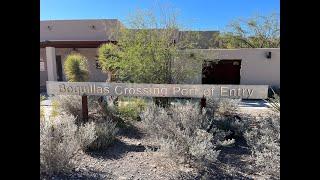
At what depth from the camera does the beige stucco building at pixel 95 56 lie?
15.5m

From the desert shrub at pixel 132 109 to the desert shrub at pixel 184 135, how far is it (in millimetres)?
992

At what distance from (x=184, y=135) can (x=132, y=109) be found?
3592 mm

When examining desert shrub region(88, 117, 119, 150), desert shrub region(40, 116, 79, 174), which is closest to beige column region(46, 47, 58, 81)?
desert shrub region(88, 117, 119, 150)

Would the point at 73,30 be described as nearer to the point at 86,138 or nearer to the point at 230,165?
the point at 86,138

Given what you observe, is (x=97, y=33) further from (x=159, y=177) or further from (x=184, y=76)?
(x=159, y=177)

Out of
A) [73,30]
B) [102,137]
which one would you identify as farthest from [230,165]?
[73,30]

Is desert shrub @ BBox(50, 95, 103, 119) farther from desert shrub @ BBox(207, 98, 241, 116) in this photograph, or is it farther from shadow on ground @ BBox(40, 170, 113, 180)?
shadow on ground @ BBox(40, 170, 113, 180)

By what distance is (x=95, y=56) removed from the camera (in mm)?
19047

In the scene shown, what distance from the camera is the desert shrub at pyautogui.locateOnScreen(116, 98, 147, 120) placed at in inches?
302
